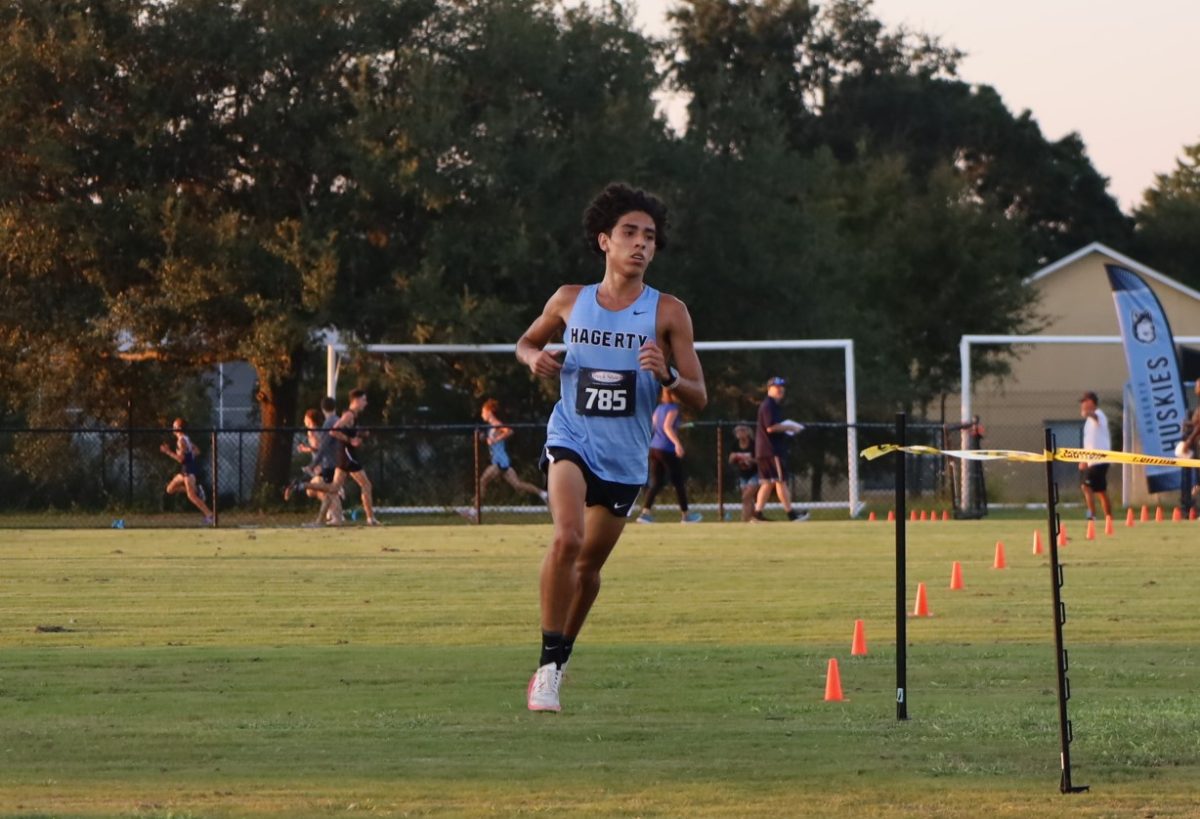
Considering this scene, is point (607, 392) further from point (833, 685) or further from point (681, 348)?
point (833, 685)

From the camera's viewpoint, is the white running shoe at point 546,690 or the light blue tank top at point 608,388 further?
the light blue tank top at point 608,388

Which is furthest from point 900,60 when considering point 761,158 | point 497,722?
point 497,722

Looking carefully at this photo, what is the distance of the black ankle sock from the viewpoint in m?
9.59

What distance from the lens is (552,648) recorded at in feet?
31.6

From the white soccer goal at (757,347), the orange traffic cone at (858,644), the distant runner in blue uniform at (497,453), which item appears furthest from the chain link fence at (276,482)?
the orange traffic cone at (858,644)

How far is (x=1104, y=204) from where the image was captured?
85812mm

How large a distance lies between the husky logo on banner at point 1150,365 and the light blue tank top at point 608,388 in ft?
82.3

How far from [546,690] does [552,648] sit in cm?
22

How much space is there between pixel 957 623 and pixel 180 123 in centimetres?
2894

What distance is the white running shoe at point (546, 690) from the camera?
944 centimetres

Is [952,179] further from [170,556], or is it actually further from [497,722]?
[497,722]

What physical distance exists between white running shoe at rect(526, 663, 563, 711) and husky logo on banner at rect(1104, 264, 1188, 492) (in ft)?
83.4

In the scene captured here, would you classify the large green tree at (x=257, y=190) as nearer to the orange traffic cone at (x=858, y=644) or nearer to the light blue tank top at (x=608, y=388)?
the orange traffic cone at (x=858, y=644)

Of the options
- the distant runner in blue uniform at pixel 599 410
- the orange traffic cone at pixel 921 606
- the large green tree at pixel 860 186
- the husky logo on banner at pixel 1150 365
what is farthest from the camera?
the large green tree at pixel 860 186
